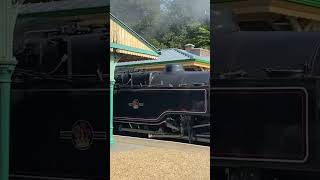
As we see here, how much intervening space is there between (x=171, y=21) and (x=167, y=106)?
0.67 m

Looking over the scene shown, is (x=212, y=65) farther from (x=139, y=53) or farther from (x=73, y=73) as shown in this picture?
(x=73, y=73)

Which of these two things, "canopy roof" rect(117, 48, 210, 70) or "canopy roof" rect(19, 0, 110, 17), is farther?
"canopy roof" rect(19, 0, 110, 17)

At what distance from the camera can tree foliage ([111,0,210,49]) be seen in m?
2.37

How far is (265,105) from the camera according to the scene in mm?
2273

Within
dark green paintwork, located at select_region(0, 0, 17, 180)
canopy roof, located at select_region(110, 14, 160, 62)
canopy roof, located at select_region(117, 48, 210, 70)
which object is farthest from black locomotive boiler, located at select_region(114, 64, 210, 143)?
Result: dark green paintwork, located at select_region(0, 0, 17, 180)

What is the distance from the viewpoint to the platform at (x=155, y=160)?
255 cm

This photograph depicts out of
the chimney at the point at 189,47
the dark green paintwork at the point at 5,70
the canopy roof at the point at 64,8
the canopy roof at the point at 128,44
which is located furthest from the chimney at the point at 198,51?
the dark green paintwork at the point at 5,70

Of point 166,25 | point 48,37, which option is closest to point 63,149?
point 48,37

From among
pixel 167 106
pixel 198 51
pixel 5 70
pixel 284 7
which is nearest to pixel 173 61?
pixel 198 51

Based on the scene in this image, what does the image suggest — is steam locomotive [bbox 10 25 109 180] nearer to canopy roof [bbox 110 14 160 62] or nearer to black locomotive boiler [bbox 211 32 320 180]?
canopy roof [bbox 110 14 160 62]

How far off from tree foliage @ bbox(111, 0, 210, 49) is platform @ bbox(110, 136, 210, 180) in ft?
1.77

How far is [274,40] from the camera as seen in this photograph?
7.39ft

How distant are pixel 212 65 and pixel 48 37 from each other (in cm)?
113

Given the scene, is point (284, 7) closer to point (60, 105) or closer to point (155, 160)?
point (155, 160)
